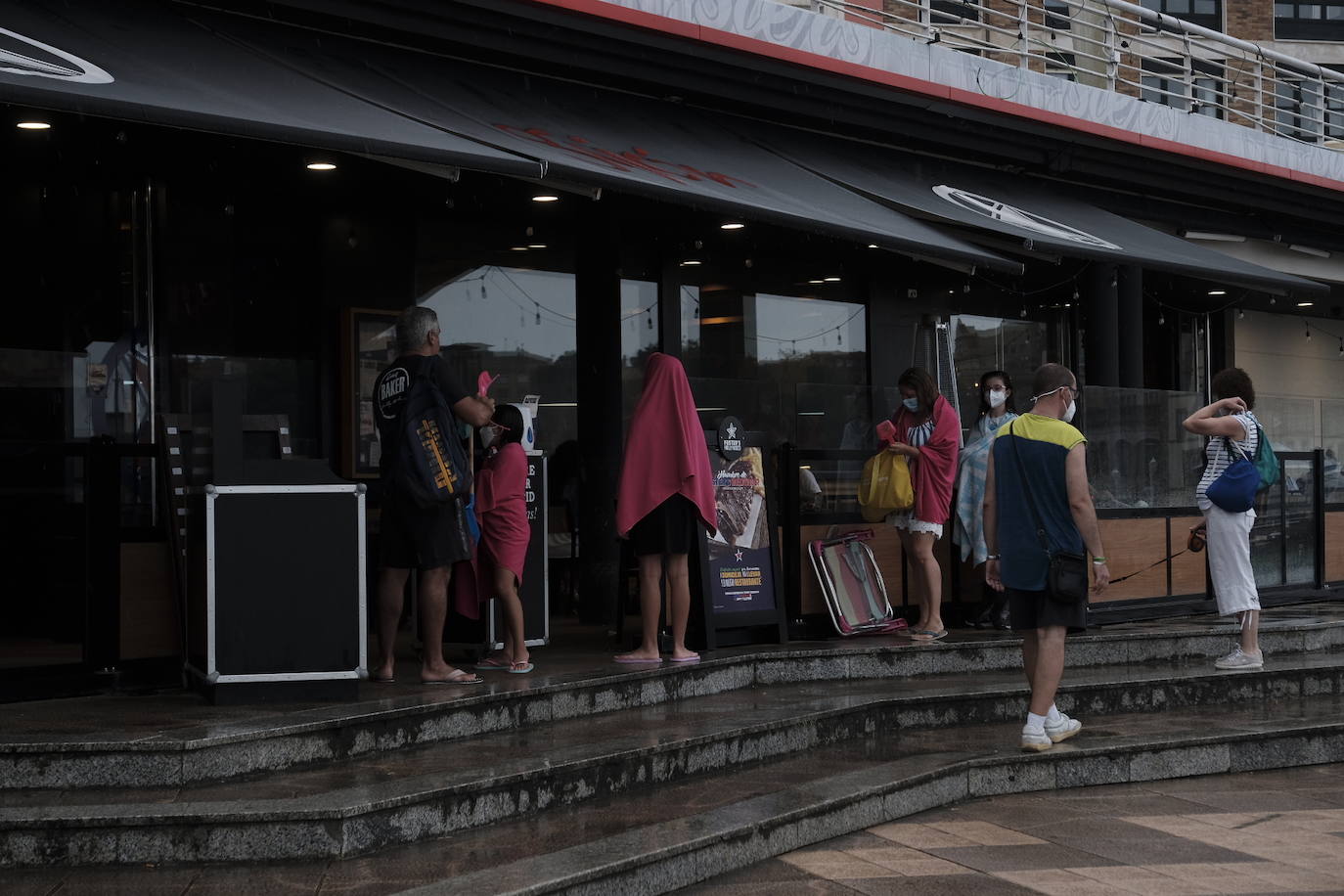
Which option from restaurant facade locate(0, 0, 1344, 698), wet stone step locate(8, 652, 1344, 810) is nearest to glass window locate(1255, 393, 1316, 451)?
restaurant facade locate(0, 0, 1344, 698)

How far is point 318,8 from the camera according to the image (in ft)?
25.8

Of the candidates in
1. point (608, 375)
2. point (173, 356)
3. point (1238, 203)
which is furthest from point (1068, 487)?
point (1238, 203)

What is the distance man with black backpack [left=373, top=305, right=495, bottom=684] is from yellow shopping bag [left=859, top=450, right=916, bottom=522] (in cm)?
311

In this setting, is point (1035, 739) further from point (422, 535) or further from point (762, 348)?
point (762, 348)

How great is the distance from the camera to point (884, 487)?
9203mm

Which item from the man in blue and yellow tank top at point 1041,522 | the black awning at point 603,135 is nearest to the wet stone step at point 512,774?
the man in blue and yellow tank top at point 1041,522

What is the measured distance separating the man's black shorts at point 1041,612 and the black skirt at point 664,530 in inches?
73.2

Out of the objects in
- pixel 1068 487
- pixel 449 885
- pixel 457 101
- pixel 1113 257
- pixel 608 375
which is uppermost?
pixel 457 101

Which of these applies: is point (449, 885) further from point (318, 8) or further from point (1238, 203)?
point (1238, 203)

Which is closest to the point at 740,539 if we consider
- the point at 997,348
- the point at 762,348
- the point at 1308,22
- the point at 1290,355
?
the point at 762,348

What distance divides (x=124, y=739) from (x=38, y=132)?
4.24m

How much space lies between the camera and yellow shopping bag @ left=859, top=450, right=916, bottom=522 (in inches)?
359

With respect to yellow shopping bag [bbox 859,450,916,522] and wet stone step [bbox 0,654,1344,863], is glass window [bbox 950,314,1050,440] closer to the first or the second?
yellow shopping bag [bbox 859,450,916,522]

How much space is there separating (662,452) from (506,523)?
3.26ft
